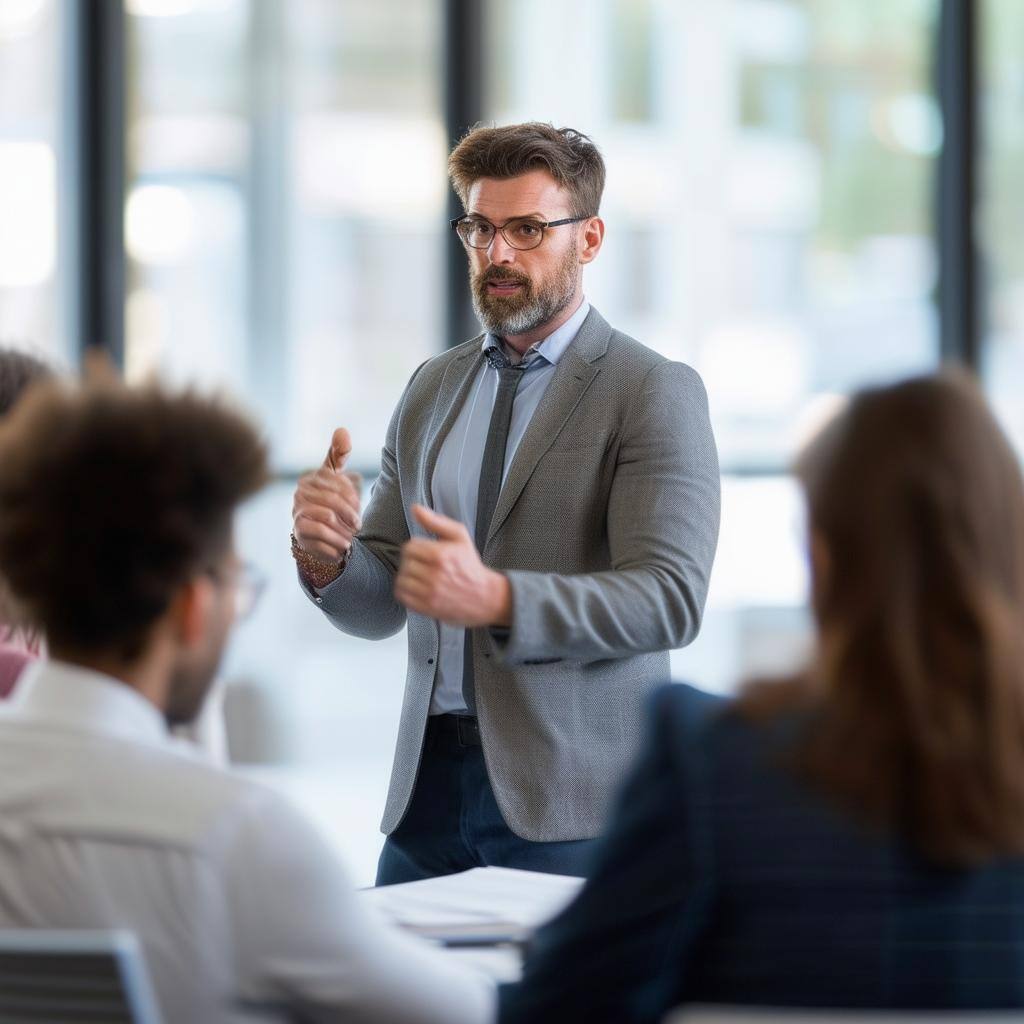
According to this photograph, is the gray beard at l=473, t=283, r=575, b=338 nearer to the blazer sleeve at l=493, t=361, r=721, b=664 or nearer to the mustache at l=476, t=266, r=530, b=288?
the mustache at l=476, t=266, r=530, b=288

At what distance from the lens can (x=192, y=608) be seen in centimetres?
127

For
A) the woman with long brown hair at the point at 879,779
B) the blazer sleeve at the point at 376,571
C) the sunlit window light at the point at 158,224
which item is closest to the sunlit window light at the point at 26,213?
the sunlit window light at the point at 158,224

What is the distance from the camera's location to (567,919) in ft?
3.94

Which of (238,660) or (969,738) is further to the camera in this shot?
(238,660)

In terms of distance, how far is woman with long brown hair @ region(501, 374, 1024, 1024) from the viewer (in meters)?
1.11

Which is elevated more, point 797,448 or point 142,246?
point 142,246

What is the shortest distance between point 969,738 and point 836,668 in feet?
0.37

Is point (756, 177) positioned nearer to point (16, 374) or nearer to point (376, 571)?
point (376, 571)

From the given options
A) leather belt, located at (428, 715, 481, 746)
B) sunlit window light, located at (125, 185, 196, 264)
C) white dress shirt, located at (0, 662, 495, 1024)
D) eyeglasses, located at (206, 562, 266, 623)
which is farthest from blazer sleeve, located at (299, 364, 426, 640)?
sunlit window light, located at (125, 185, 196, 264)

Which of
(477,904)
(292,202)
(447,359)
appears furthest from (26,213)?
(477,904)

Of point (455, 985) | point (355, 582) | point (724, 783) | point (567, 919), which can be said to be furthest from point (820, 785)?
point (355, 582)

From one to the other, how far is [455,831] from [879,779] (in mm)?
1203

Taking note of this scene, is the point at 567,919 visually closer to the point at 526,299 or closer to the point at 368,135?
the point at 526,299

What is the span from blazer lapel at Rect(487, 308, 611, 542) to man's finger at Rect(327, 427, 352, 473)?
25 cm
